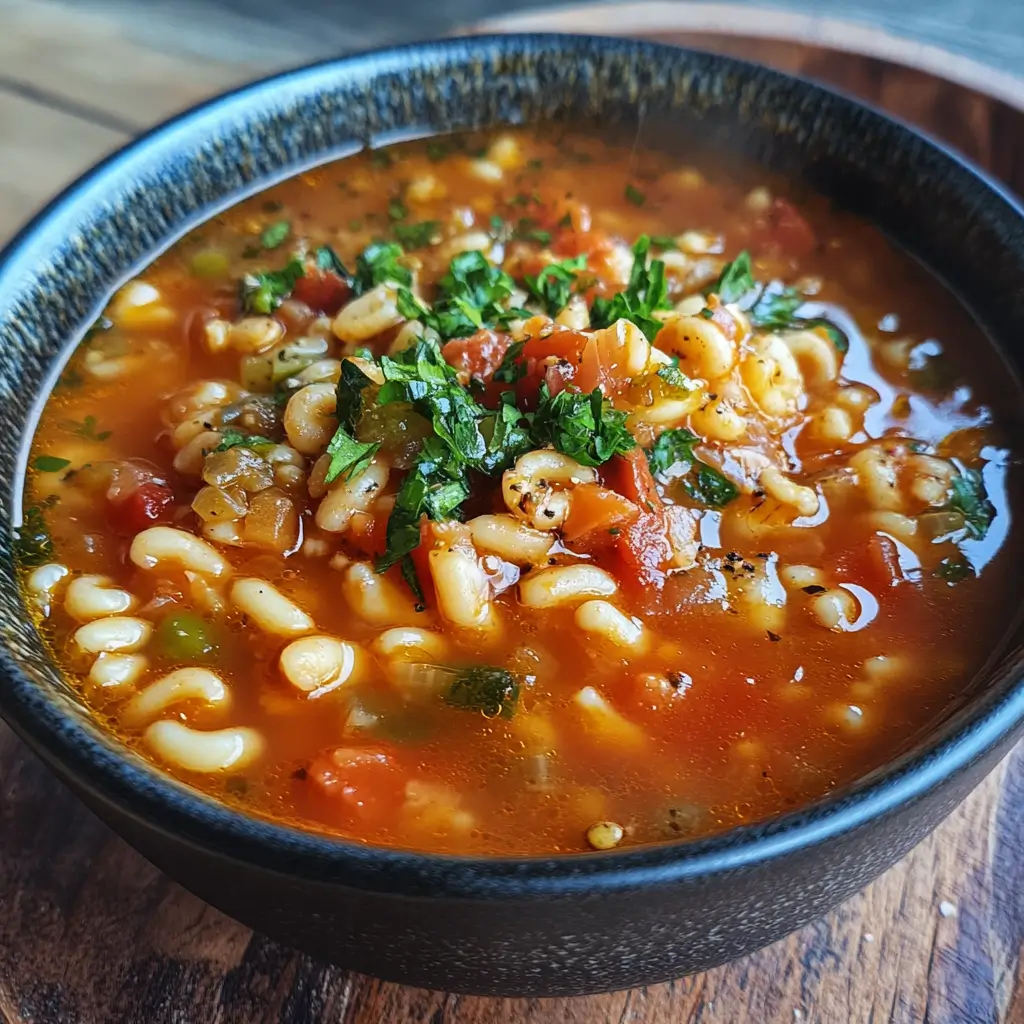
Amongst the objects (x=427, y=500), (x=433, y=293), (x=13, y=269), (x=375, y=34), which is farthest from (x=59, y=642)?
(x=375, y=34)

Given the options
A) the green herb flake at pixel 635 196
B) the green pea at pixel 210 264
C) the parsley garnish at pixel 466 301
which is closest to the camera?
the parsley garnish at pixel 466 301

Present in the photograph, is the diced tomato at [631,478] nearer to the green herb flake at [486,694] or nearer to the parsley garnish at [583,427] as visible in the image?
the parsley garnish at [583,427]

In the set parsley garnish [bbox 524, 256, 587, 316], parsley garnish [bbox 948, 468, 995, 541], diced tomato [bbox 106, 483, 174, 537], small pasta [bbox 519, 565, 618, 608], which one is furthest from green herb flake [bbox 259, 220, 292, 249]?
parsley garnish [bbox 948, 468, 995, 541]

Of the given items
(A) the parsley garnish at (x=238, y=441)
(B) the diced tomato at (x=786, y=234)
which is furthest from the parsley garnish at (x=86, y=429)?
(B) the diced tomato at (x=786, y=234)

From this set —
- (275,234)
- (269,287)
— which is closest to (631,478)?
(269,287)

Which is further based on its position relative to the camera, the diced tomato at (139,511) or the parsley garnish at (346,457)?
the diced tomato at (139,511)

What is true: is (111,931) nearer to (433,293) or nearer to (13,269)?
(13,269)

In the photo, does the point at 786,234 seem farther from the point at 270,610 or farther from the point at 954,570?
the point at 270,610

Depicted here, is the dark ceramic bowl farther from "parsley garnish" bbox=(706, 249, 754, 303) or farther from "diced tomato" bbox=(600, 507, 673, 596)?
"diced tomato" bbox=(600, 507, 673, 596)
